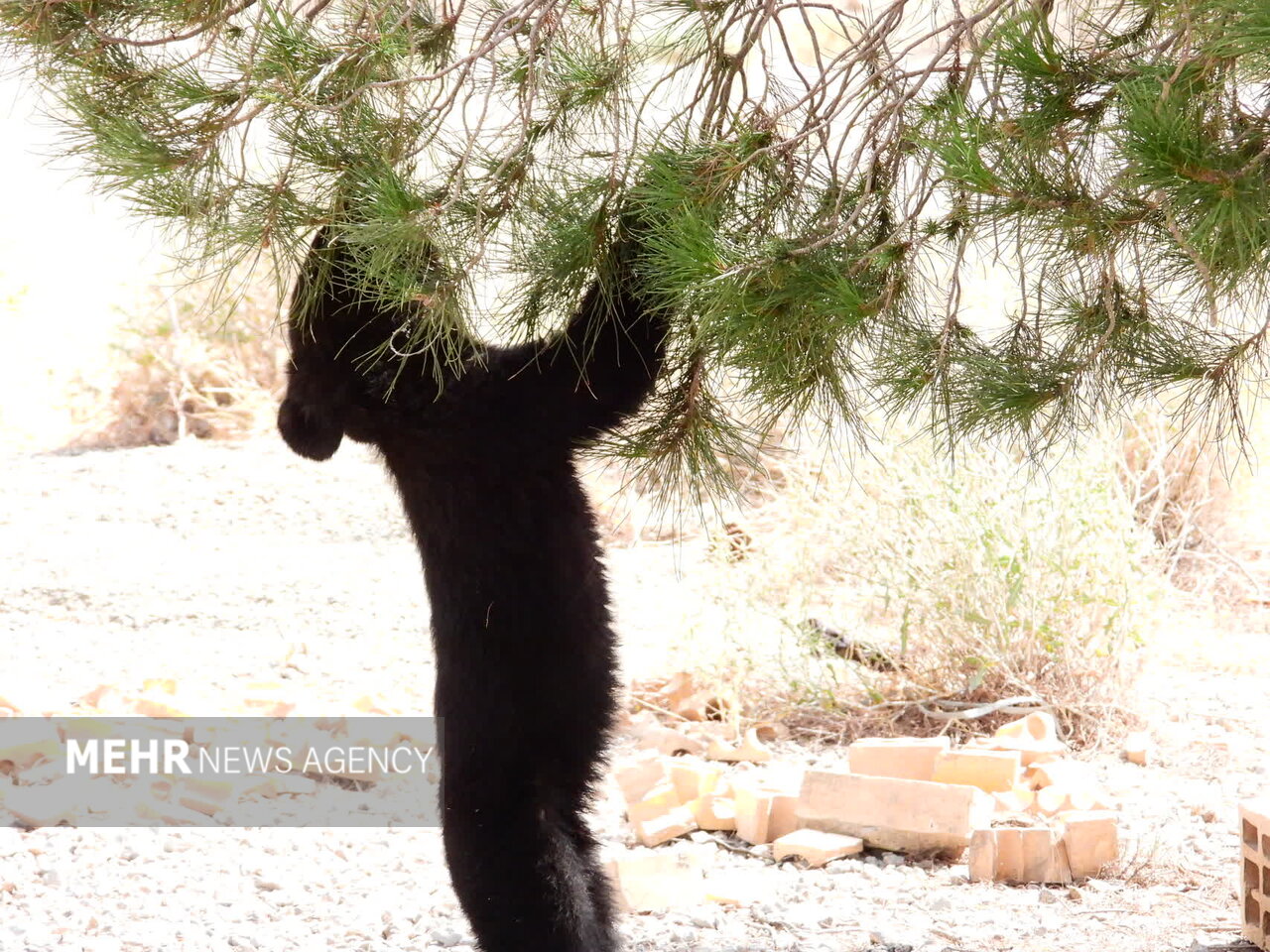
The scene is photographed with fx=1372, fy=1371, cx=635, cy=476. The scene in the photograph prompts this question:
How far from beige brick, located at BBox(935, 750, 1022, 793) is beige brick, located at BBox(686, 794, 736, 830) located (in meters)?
0.53

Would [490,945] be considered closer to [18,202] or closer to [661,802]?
[661,802]

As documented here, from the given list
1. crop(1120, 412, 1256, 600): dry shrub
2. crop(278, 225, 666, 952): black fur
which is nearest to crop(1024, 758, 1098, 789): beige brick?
crop(278, 225, 666, 952): black fur

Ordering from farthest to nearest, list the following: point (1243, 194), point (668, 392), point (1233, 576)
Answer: point (1233, 576) < point (668, 392) < point (1243, 194)

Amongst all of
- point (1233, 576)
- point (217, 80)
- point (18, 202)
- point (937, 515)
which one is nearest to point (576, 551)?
point (217, 80)

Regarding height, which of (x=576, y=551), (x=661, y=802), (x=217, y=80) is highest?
(x=217, y=80)

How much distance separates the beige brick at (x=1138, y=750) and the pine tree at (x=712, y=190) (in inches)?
91.0

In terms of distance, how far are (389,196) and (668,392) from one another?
24.3 inches

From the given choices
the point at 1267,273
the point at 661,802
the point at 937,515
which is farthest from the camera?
the point at 937,515

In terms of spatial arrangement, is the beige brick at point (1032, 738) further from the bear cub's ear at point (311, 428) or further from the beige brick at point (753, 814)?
the bear cub's ear at point (311, 428)

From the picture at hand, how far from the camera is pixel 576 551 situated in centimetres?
207

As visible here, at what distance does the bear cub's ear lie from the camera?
6.52 feet

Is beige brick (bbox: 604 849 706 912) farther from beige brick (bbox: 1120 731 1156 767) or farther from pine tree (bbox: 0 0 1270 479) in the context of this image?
beige brick (bbox: 1120 731 1156 767)

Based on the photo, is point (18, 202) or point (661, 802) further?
point (18, 202)

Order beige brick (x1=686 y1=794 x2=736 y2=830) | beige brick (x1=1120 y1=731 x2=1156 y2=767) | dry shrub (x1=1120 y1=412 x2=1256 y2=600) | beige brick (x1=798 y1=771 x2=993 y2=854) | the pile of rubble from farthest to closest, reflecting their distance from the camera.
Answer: dry shrub (x1=1120 y1=412 x2=1256 y2=600) < beige brick (x1=1120 y1=731 x2=1156 y2=767) < beige brick (x1=686 y1=794 x2=736 y2=830) < beige brick (x1=798 y1=771 x2=993 y2=854) < the pile of rubble
